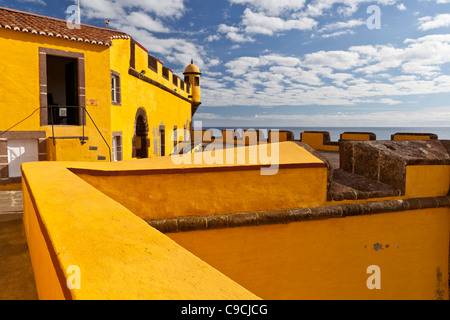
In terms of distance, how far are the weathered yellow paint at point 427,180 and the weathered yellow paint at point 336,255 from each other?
13.5 inches

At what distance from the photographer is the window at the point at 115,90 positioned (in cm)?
1045

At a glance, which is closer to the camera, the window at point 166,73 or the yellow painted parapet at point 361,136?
the yellow painted parapet at point 361,136

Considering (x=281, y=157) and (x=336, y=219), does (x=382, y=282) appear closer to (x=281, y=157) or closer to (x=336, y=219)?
(x=336, y=219)

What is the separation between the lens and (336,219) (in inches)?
193

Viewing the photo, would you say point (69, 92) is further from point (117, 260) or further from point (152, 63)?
point (117, 260)

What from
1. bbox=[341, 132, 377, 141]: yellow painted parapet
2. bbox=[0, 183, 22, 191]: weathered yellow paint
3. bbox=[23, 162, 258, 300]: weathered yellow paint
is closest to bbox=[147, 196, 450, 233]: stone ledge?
bbox=[23, 162, 258, 300]: weathered yellow paint

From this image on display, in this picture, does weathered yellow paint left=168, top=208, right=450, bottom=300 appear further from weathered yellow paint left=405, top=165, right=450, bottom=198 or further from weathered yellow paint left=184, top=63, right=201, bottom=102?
weathered yellow paint left=184, top=63, right=201, bottom=102

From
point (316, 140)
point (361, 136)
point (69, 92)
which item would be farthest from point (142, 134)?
point (361, 136)

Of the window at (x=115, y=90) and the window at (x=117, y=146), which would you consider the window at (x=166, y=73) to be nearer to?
the window at (x=115, y=90)

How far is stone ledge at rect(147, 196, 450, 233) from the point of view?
425 centimetres

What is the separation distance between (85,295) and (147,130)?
1285 centimetres

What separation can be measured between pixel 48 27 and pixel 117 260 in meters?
9.98

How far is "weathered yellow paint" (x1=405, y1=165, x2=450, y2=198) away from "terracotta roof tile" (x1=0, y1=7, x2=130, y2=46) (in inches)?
364

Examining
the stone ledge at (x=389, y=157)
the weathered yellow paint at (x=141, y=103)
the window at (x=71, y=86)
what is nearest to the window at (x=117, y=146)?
the weathered yellow paint at (x=141, y=103)
